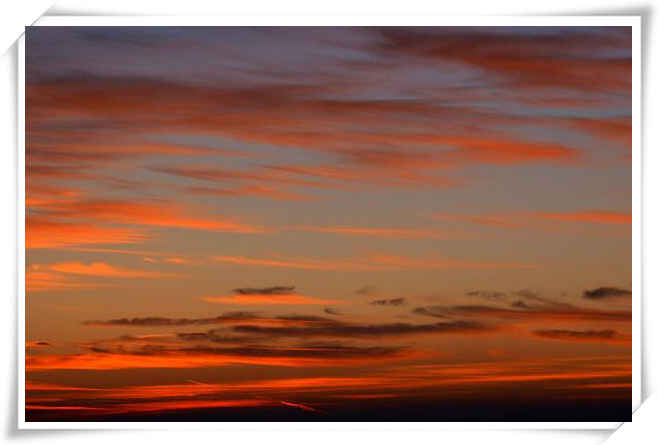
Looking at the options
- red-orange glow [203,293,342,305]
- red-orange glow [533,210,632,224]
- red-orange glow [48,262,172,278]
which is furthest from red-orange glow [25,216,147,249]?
red-orange glow [533,210,632,224]

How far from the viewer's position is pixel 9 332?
292cm

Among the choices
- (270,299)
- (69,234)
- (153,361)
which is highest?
(69,234)

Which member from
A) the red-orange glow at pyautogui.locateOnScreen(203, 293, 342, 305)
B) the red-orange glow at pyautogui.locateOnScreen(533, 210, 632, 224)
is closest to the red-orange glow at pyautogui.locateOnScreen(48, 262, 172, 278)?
the red-orange glow at pyautogui.locateOnScreen(203, 293, 342, 305)

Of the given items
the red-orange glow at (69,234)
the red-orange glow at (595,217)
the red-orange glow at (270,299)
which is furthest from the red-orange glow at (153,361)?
the red-orange glow at (595,217)

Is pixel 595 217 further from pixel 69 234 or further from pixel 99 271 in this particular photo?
pixel 69 234

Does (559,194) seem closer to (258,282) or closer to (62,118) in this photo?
(258,282)

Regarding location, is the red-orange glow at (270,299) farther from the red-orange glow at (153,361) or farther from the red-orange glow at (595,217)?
the red-orange glow at (595,217)

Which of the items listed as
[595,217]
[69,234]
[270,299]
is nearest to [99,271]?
[69,234]

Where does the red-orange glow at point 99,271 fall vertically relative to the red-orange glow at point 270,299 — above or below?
above

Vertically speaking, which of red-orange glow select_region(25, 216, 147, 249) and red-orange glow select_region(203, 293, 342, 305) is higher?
red-orange glow select_region(25, 216, 147, 249)

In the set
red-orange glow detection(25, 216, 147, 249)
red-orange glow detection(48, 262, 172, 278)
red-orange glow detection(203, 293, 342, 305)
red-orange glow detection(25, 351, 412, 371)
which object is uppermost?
red-orange glow detection(25, 216, 147, 249)

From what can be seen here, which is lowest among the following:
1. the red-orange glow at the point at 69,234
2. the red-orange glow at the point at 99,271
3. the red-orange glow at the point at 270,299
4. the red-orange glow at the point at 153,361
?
the red-orange glow at the point at 153,361

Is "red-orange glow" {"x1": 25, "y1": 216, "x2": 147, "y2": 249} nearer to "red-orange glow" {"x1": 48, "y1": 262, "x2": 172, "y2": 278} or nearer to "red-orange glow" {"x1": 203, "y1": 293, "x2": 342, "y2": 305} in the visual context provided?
"red-orange glow" {"x1": 48, "y1": 262, "x2": 172, "y2": 278}
